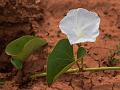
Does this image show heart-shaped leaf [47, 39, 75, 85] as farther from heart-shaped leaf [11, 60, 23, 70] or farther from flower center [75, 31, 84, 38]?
heart-shaped leaf [11, 60, 23, 70]

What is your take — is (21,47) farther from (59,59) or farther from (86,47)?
(86,47)

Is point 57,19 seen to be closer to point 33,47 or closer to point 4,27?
point 4,27

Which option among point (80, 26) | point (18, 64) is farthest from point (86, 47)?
point (80, 26)

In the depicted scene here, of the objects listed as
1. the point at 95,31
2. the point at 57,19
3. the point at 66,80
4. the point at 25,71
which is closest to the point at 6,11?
the point at 57,19

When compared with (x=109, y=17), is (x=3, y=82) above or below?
below

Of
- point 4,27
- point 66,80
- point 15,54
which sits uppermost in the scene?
point 4,27

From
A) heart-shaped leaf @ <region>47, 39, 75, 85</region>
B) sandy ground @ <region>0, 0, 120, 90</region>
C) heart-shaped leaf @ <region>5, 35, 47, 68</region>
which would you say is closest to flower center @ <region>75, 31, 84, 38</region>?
heart-shaped leaf @ <region>47, 39, 75, 85</region>
